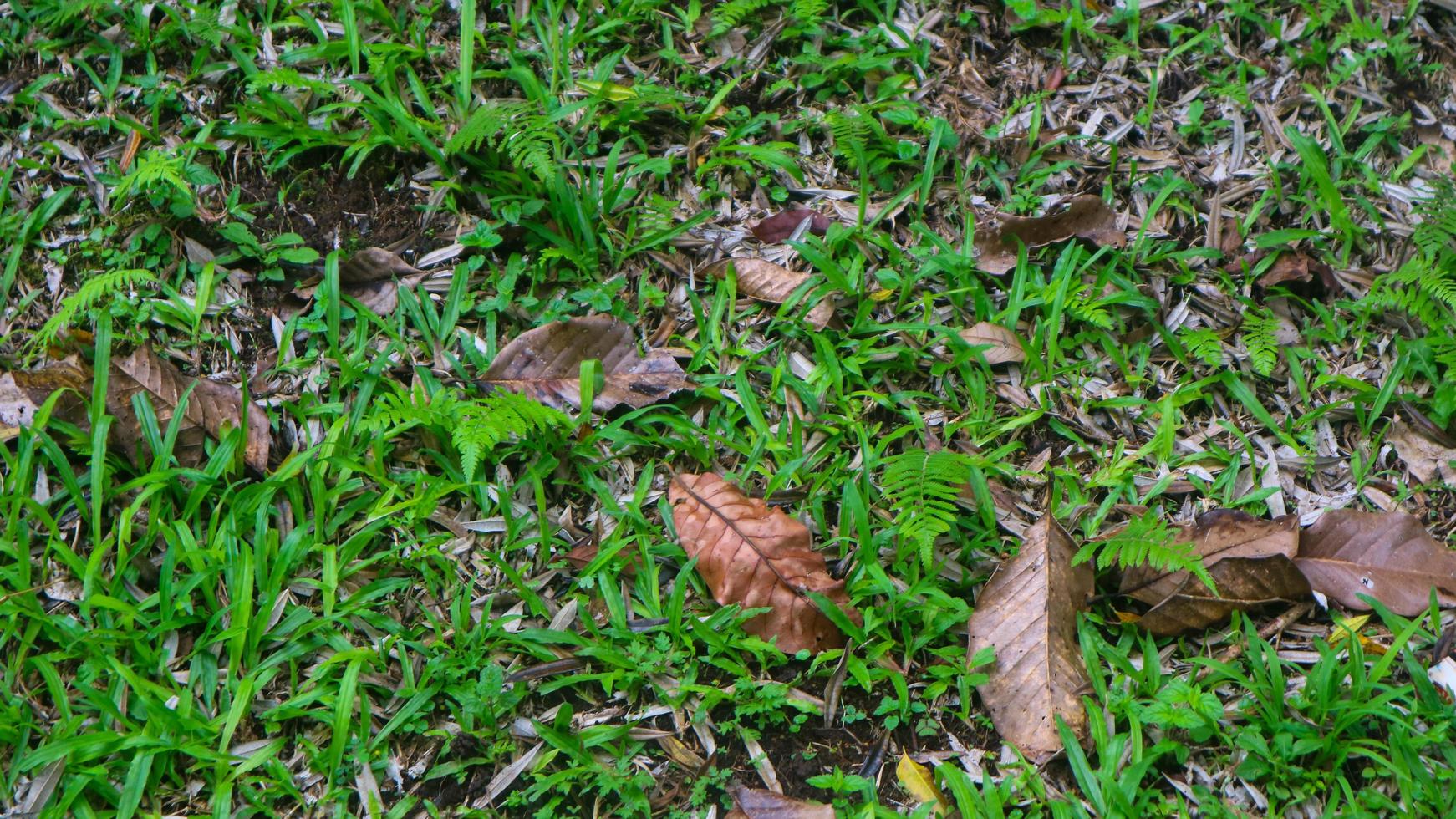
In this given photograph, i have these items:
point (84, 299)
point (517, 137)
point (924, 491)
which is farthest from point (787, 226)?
point (84, 299)

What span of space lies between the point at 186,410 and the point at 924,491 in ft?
6.38

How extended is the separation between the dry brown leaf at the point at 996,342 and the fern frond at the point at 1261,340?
666 millimetres

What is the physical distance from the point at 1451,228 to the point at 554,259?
267 cm

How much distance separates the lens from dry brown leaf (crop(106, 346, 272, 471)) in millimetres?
2719

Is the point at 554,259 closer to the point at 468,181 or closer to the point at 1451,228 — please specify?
the point at 468,181

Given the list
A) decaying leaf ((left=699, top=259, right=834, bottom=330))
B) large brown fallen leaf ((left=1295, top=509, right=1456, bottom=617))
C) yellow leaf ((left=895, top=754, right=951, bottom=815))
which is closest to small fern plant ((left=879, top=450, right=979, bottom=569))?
yellow leaf ((left=895, top=754, right=951, bottom=815))

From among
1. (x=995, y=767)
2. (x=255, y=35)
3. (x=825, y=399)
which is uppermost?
(x=255, y=35)

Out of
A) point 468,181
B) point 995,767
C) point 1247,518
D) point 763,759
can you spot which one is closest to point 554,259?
point 468,181

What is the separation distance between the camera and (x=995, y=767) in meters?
2.38

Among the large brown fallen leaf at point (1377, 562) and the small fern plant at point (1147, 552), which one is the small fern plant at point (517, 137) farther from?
the large brown fallen leaf at point (1377, 562)

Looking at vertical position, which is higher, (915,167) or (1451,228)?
(915,167)

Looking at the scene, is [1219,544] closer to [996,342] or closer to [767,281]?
[996,342]

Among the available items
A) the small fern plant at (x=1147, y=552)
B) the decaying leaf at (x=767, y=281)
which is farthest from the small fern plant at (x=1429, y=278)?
the decaying leaf at (x=767, y=281)

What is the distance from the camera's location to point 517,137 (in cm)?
311
